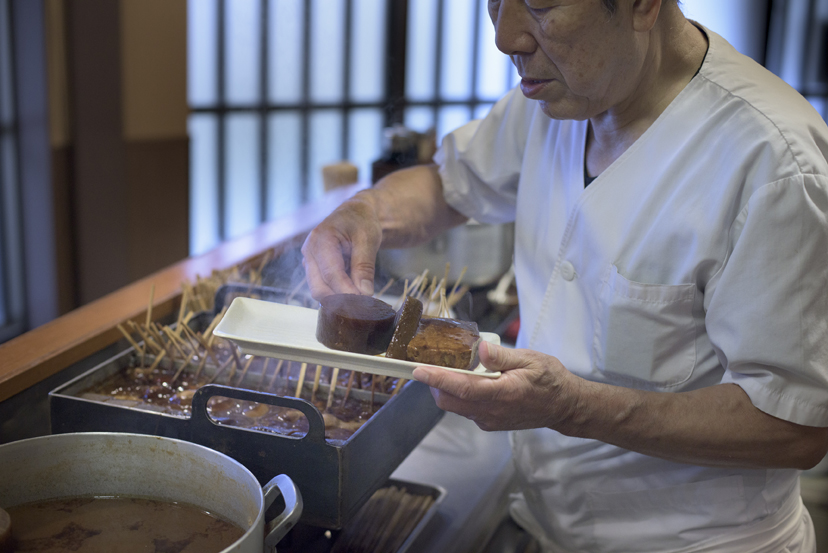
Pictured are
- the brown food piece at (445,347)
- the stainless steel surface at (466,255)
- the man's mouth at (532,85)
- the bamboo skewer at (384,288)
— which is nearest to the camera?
the brown food piece at (445,347)

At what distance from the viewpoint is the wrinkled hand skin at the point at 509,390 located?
103 cm

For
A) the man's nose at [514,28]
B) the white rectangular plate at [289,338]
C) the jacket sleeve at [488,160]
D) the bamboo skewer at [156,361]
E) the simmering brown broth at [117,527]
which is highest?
the man's nose at [514,28]

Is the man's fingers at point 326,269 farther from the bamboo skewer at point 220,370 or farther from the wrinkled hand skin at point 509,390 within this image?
the wrinkled hand skin at point 509,390

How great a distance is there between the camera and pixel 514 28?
3.95 feet

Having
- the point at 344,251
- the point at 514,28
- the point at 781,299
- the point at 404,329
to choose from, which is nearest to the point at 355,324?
the point at 404,329

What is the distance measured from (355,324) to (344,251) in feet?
1.13

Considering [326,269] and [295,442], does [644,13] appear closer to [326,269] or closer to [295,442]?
[326,269]

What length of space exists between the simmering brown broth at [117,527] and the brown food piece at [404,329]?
371 mm

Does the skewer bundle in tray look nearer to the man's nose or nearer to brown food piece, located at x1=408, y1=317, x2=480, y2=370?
brown food piece, located at x1=408, y1=317, x2=480, y2=370

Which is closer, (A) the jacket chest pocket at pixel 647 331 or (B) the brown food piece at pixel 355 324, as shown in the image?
(B) the brown food piece at pixel 355 324

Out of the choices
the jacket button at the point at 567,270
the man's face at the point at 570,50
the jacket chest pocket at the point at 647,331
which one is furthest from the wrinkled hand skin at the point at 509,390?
the man's face at the point at 570,50

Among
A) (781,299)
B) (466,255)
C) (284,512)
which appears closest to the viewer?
(284,512)

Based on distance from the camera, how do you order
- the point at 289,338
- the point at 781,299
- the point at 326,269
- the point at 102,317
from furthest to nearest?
the point at 102,317 < the point at 326,269 < the point at 289,338 < the point at 781,299

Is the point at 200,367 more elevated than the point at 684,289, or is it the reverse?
the point at 684,289
